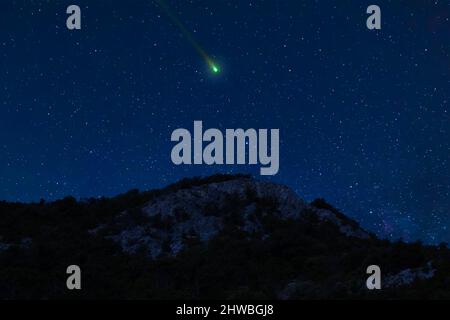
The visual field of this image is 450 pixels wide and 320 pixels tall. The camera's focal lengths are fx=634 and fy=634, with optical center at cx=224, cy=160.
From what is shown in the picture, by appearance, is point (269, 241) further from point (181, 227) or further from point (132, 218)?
point (132, 218)

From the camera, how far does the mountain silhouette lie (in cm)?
2752

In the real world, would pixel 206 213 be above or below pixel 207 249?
above

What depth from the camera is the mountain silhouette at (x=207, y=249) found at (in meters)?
27.5

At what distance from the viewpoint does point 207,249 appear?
118ft

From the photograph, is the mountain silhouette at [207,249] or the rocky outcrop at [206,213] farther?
the rocky outcrop at [206,213]

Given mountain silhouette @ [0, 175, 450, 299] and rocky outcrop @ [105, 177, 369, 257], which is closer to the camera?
mountain silhouette @ [0, 175, 450, 299]

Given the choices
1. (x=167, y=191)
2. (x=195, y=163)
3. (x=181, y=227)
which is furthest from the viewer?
(x=167, y=191)

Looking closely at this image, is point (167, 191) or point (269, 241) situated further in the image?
point (167, 191)

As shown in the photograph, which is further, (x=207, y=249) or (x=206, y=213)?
(x=206, y=213)
